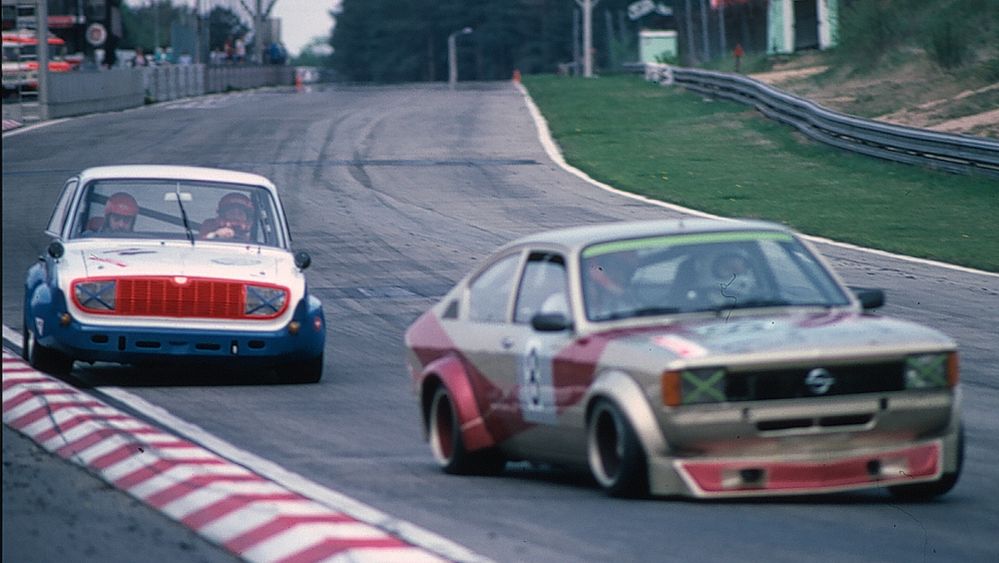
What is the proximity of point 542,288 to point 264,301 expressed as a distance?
15.0ft

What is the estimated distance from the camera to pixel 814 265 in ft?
28.1

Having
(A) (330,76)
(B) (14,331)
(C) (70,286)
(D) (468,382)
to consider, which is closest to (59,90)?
(B) (14,331)

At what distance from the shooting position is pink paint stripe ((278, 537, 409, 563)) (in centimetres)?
651

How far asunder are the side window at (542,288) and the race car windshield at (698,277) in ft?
0.48

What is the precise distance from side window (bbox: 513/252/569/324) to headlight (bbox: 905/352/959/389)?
63.2 inches

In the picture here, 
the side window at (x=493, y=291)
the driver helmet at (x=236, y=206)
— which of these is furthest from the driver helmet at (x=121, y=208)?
the side window at (x=493, y=291)

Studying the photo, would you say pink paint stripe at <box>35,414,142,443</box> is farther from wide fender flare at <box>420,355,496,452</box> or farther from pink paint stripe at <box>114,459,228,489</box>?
wide fender flare at <box>420,355,496,452</box>

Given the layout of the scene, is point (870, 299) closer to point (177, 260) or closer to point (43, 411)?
point (43, 411)

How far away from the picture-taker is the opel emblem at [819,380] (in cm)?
729

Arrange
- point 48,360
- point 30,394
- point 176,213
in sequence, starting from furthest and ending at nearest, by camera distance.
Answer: point 176,213 < point 48,360 < point 30,394

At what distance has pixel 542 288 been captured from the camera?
8.62 m

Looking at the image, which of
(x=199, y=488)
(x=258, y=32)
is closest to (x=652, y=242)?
(x=199, y=488)

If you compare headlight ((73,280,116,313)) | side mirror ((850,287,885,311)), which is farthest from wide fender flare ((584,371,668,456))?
headlight ((73,280,116,313))

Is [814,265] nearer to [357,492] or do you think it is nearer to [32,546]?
[357,492]
